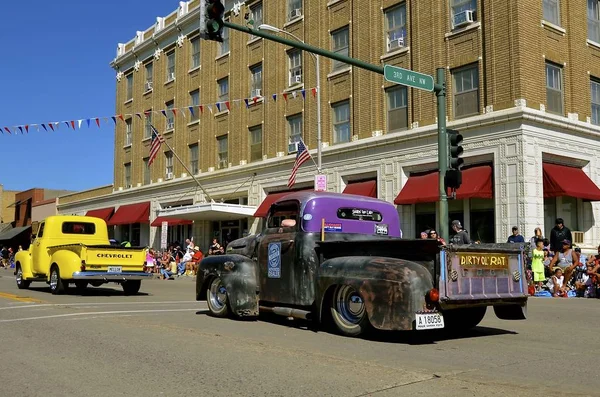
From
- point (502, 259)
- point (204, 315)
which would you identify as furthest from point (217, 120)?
point (502, 259)

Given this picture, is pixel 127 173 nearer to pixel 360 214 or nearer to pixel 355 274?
pixel 360 214

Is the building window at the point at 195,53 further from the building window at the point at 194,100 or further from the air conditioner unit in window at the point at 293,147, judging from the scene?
the air conditioner unit in window at the point at 293,147

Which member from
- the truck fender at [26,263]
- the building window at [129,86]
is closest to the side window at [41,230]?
the truck fender at [26,263]

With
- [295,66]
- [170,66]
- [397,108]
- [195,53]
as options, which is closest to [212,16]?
[397,108]

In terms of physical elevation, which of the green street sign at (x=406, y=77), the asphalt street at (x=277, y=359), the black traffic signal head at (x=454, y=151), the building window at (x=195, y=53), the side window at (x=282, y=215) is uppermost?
the building window at (x=195, y=53)

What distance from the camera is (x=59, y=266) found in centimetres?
1681

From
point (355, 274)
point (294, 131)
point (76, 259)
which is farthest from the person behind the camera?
point (294, 131)

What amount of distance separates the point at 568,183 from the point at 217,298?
14488 mm

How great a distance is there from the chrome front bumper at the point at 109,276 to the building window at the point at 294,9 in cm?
1716

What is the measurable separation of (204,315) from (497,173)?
1288cm

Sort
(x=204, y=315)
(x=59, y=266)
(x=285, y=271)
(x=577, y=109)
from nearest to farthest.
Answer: (x=285, y=271), (x=204, y=315), (x=59, y=266), (x=577, y=109)

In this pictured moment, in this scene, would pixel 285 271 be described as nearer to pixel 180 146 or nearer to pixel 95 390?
pixel 95 390

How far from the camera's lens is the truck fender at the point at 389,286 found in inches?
309

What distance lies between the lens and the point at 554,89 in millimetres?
22312
